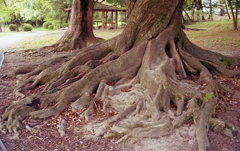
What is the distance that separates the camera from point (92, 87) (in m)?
5.77

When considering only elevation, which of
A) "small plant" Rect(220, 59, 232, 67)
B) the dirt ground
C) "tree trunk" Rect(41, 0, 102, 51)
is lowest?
the dirt ground

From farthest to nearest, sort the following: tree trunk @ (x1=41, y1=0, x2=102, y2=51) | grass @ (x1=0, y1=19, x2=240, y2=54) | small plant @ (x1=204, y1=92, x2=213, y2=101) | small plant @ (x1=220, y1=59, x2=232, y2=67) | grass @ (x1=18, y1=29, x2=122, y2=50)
→ 1. grass @ (x1=18, y1=29, x2=122, y2=50)
2. tree trunk @ (x1=41, y1=0, x2=102, y2=51)
3. grass @ (x1=0, y1=19, x2=240, y2=54)
4. small plant @ (x1=220, y1=59, x2=232, y2=67)
5. small plant @ (x1=204, y1=92, x2=213, y2=101)

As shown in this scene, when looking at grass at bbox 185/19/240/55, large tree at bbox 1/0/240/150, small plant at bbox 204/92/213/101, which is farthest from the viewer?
grass at bbox 185/19/240/55

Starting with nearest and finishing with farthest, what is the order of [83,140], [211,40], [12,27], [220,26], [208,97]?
[83,140] → [208,97] → [211,40] → [220,26] → [12,27]

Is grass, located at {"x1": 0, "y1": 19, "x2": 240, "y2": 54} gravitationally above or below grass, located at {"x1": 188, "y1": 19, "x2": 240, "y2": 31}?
below

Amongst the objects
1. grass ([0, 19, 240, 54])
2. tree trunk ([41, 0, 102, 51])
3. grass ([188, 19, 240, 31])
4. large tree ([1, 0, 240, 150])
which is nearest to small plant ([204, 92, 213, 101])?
large tree ([1, 0, 240, 150])

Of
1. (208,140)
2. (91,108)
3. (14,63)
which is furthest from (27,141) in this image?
(14,63)

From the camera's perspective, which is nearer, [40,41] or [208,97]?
[208,97]

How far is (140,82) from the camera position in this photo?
18.9ft

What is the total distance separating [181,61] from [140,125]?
3.06 m

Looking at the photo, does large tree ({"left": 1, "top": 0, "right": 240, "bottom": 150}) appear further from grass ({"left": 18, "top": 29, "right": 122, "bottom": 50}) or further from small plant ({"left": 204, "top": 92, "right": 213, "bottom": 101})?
grass ({"left": 18, "top": 29, "right": 122, "bottom": 50})

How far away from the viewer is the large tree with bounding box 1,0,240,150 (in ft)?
14.4

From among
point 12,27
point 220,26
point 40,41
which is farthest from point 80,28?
point 12,27

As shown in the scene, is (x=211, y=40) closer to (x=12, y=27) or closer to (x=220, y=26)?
(x=220, y=26)
